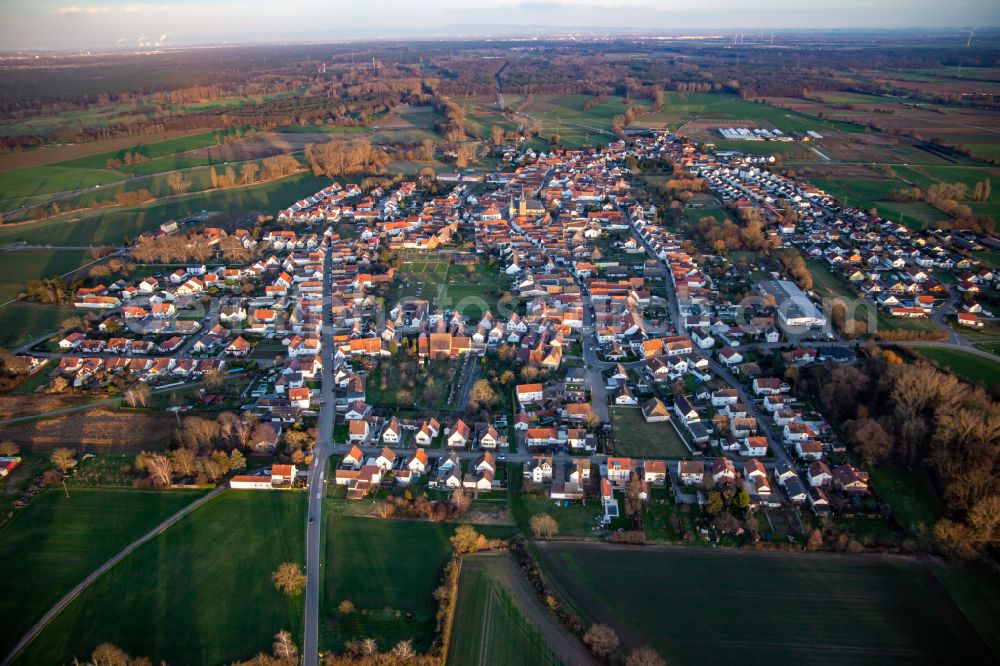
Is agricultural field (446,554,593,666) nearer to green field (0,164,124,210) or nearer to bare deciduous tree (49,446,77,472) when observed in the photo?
bare deciduous tree (49,446,77,472)

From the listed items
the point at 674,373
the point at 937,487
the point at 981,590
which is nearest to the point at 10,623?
the point at 674,373

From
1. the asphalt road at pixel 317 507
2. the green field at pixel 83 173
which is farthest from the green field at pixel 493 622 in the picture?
the green field at pixel 83 173

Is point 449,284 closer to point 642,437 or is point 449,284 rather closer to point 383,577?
point 642,437

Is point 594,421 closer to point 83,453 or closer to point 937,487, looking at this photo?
point 937,487

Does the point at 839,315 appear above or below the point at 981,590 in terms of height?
above

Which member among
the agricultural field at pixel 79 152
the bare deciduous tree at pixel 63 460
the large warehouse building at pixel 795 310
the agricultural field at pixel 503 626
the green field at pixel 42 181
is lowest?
the agricultural field at pixel 503 626

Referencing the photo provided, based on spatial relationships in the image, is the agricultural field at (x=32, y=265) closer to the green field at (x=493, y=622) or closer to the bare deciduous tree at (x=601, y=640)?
the green field at (x=493, y=622)

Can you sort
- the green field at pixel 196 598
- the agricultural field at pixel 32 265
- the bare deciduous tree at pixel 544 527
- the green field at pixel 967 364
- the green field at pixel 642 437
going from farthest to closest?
the agricultural field at pixel 32 265 < the green field at pixel 967 364 < the green field at pixel 642 437 < the bare deciduous tree at pixel 544 527 < the green field at pixel 196 598
